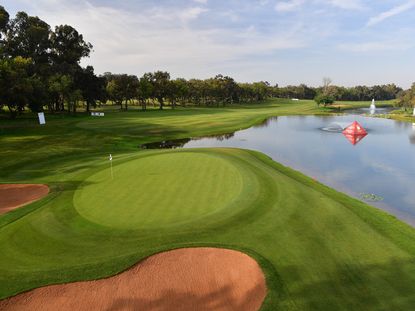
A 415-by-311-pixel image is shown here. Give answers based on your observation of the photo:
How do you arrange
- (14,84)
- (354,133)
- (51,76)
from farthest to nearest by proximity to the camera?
(51,76) → (354,133) → (14,84)

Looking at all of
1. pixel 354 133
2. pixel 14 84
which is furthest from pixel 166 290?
pixel 354 133

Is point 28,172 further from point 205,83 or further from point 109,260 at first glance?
point 205,83

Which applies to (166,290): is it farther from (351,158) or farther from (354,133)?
(354,133)

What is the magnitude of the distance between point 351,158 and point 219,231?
2956 cm

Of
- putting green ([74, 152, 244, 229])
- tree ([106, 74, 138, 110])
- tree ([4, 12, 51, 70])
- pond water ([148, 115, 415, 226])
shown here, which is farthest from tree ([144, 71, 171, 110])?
putting green ([74, 152, 244, 229])

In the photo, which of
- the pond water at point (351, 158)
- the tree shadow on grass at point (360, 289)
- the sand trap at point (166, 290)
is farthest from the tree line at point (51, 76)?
the tree shadow on grass at point (360, 289)

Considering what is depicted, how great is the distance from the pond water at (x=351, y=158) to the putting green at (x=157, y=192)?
1116 centimetres

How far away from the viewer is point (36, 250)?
46.4ft

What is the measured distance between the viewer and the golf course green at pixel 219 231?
466 inches

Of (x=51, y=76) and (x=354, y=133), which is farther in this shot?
(x=51, y=76)

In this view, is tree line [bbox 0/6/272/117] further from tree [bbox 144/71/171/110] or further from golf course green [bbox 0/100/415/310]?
golf course green [bbox 0/100/415/310]

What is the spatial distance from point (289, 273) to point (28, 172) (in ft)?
93.4

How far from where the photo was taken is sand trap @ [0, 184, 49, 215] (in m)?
21.4

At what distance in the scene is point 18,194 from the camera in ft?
78.2
